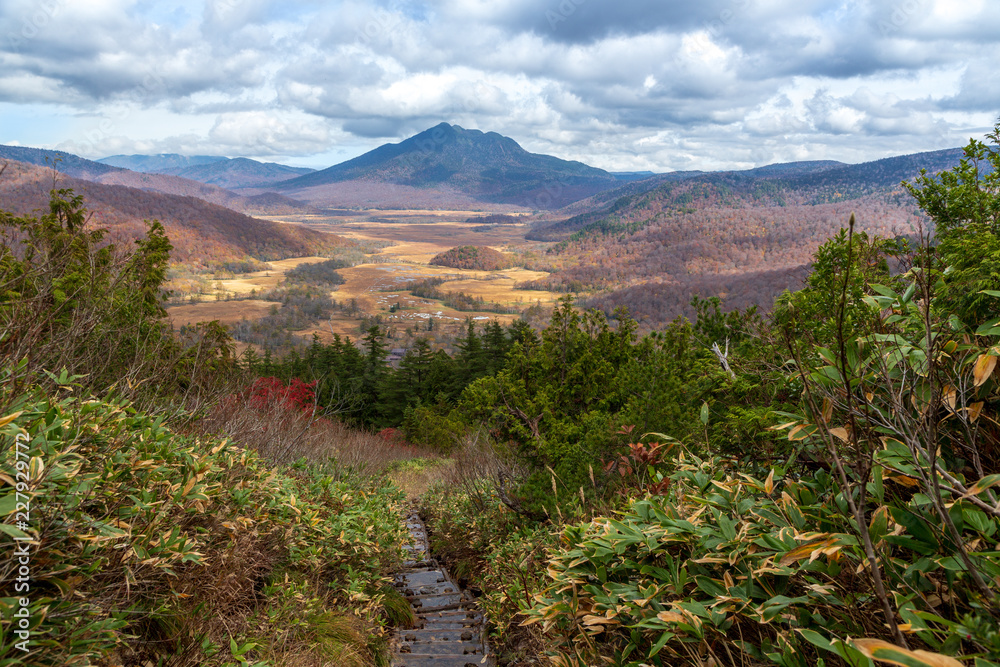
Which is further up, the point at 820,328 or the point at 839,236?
the point at 839,236

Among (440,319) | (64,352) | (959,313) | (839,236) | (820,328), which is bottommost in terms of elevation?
(440,319)

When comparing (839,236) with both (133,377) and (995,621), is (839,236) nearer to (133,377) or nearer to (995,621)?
(995,621)

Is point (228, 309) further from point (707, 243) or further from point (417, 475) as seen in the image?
point (707, 243)

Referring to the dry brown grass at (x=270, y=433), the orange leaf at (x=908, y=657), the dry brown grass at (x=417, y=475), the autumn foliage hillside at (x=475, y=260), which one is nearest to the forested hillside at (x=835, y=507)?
the orange leaf at (x=908, y=657)

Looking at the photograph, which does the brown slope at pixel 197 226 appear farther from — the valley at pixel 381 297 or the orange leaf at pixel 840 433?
the orange leaf at pixel 840 433

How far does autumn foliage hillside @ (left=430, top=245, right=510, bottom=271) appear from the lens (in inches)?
7500

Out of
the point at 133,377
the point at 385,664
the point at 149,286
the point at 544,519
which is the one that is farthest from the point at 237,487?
the point at 149,286

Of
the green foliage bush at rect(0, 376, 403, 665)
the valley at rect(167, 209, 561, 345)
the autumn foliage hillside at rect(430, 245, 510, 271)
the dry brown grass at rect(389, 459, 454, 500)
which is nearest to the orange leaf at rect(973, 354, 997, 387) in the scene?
the green foliage bush at rect(0, 376, 403, 665)

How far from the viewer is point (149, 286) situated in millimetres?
14070

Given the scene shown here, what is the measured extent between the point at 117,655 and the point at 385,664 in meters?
2.21

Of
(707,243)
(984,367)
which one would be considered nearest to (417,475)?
(984,367)

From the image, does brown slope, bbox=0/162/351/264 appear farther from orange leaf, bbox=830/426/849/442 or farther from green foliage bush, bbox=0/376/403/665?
orange leaf, bbox=830/426/849/442

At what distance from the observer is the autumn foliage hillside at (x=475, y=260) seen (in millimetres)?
190500

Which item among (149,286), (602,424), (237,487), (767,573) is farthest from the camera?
(149,286)
